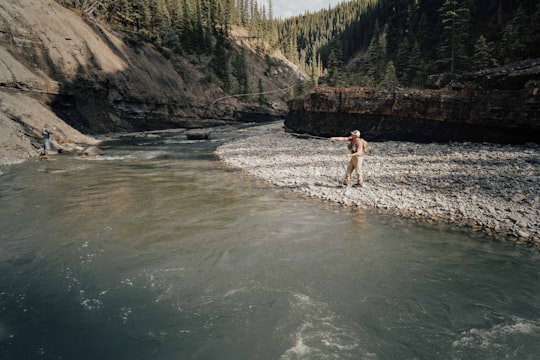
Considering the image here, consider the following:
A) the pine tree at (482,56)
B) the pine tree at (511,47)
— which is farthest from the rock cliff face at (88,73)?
the pine tree at (511,47)

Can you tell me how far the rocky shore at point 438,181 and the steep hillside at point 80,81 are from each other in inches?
754

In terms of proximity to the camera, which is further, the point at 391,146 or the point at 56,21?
the point at 56,21

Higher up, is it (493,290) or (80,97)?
(80,97)

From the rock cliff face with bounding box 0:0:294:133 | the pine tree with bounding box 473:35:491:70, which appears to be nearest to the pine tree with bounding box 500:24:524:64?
the pine tree with bounding box 473:35:491:70

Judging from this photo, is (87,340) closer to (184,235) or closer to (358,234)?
(184,235)

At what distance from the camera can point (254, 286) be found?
5.78 meters

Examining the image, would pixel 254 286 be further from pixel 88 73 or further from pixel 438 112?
pixel 88 73

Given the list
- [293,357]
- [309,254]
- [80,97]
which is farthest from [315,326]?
[80,97]

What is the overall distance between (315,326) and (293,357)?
740mm

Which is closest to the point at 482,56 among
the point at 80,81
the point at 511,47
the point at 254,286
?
the point at 511,47

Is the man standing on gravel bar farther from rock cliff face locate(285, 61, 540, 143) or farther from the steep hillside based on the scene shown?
the steep hillside

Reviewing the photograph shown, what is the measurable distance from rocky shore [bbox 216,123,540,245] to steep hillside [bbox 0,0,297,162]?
62.8 feet

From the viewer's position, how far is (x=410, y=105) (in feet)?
72.7

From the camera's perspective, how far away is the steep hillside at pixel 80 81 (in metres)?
26.3
